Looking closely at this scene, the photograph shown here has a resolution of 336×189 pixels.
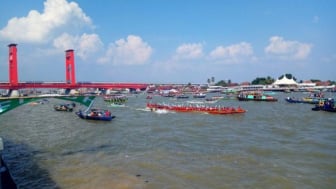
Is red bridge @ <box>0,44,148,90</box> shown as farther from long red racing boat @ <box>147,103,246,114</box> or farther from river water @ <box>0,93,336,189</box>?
river water @ <box>0,93,336,189</box>

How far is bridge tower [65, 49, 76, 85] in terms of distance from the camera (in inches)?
2744

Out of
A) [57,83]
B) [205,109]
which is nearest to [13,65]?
[57,83]

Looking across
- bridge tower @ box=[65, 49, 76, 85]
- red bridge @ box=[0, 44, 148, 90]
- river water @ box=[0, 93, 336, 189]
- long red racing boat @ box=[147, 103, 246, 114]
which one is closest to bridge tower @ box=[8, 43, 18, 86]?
red bridge @ box=[0, 44, 148, 90]

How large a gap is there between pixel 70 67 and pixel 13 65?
12.7 meters

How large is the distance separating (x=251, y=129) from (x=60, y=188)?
1389 cm

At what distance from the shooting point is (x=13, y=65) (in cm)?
6144

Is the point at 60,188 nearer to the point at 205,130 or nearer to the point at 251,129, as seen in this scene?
the point at 205,130

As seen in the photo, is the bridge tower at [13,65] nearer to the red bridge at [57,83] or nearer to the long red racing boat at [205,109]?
the red bridge at [57,83]

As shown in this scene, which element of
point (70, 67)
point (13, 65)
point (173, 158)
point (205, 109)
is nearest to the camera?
point (173, 158)

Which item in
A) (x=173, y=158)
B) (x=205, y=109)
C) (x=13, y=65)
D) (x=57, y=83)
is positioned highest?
(x=13, y=65)

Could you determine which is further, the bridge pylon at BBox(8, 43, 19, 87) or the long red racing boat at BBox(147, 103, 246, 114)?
the bridge pylon at BBox(8, 43, 19, 87)

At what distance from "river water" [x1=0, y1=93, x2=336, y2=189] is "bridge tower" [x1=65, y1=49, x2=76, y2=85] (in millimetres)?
50352

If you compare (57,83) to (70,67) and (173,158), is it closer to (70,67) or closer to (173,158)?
(70,67)

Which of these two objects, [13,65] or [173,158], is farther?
[13,65]
